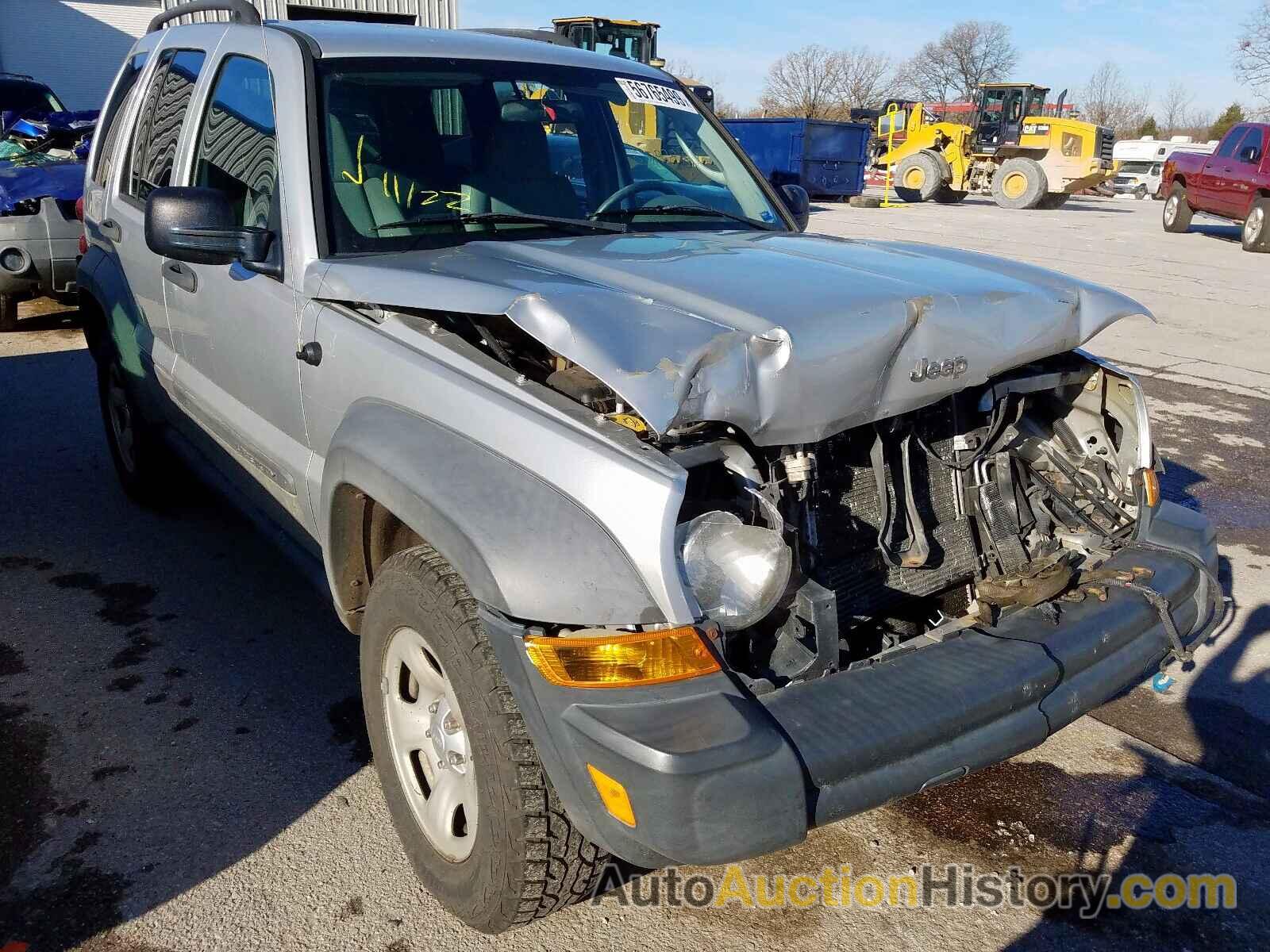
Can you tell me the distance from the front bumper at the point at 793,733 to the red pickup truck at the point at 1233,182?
60.4ft

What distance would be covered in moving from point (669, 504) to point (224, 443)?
228cm

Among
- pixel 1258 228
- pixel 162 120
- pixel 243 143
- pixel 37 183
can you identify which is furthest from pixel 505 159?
pixel 1258 228

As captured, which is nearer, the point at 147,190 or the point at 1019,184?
the point at 147,190

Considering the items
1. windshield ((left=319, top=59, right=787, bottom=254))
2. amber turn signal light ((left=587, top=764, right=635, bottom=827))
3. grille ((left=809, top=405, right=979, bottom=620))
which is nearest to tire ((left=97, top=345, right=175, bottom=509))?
windshield ((left=319, top=59, right=787, bottom=254))

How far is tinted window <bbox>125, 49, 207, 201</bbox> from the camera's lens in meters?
3.93

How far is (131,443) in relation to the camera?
4.85 meters

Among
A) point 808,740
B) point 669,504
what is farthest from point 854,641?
point 669,504

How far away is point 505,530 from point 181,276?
2.25 metres

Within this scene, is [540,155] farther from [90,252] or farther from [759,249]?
[90,252]

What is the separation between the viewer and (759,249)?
3088 mm

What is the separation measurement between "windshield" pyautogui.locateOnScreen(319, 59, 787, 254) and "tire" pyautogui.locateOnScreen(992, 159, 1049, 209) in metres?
24.9

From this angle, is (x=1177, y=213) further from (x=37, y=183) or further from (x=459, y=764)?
(x=459, y=764)

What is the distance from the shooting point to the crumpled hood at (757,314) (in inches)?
86.0

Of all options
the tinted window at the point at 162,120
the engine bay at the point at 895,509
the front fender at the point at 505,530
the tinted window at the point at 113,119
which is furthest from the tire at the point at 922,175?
the front fender at the point at 505,530
